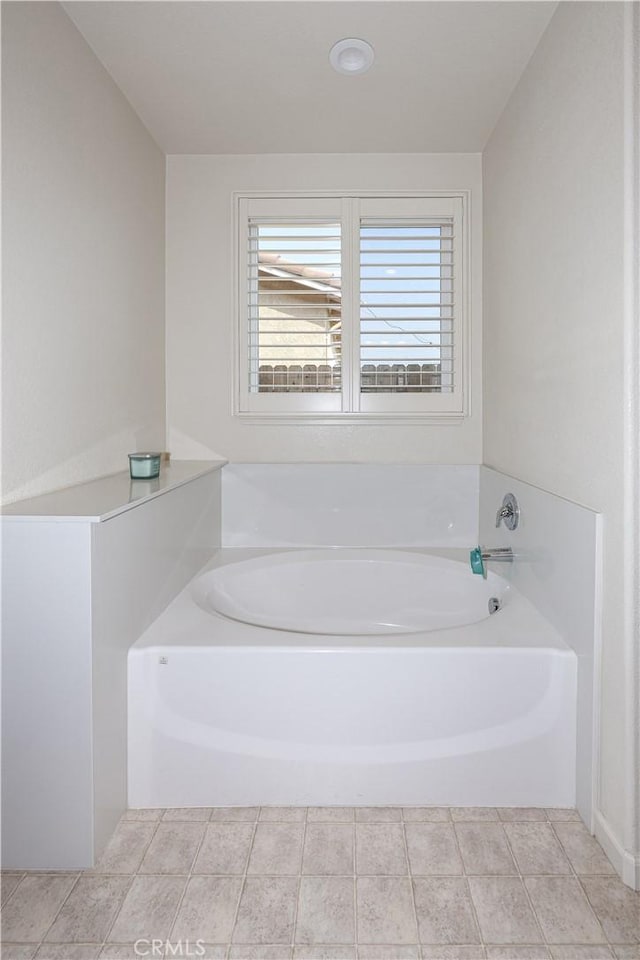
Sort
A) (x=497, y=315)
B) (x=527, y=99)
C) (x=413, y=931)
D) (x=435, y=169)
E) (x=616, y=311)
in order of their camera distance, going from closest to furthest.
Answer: (x=413, y=931) → (x=616, y=311) → (x=527, y=99) → (x=497, y=315) → (x=435, y=169)

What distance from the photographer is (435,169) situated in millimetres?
2793

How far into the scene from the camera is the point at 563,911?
4.15ft

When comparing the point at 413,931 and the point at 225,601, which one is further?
the point at 225,601

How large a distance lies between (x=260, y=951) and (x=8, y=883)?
0.60 metres

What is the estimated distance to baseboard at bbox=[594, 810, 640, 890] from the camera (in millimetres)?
1330

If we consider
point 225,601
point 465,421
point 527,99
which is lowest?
point 225,601

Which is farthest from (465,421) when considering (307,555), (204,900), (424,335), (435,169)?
(204,900)

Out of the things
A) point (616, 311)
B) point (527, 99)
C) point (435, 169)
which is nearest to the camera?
point (616, 311)

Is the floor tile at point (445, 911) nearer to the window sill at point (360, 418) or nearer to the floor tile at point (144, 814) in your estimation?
the floor tile at point (144, 814)

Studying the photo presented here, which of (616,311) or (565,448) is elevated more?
(616,311)

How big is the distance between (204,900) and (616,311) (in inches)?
62.4

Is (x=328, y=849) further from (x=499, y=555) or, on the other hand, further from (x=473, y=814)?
(x=499, y=555)

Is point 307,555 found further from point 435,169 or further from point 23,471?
point 435,169

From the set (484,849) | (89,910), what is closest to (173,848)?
(89,910)
